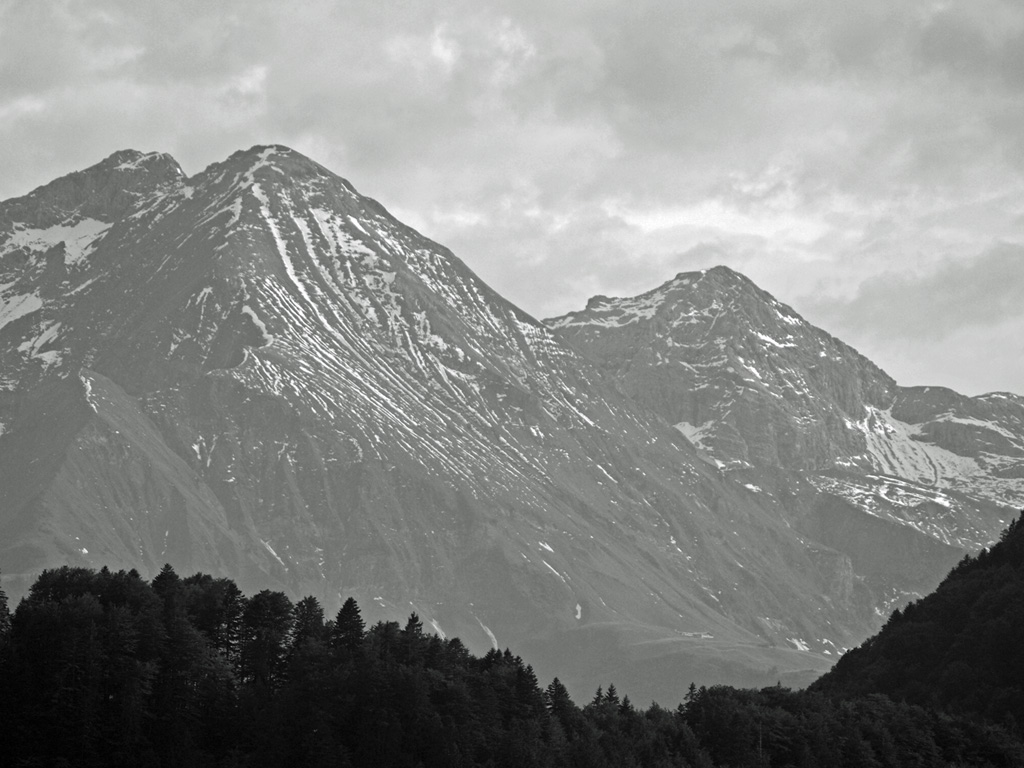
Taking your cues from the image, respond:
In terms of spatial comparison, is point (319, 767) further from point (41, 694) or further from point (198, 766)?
point (41, 694)

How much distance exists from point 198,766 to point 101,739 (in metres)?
9.48

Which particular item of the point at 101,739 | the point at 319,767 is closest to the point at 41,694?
the point at 101,739

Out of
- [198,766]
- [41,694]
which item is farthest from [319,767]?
[41,694]

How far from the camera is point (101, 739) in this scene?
195000 mm

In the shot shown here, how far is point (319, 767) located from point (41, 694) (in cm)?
2736

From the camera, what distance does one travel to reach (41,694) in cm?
19738

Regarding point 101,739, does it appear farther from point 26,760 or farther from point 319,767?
point 319,767

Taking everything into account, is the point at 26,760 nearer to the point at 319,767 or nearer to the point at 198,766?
the point at 198,766

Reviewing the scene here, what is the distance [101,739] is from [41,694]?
7.67 meters

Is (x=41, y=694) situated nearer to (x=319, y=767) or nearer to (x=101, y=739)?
(x=101, y=739)

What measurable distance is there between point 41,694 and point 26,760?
897 centimetres

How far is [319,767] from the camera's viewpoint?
7869 inches

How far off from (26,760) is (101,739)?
25.7 feet
